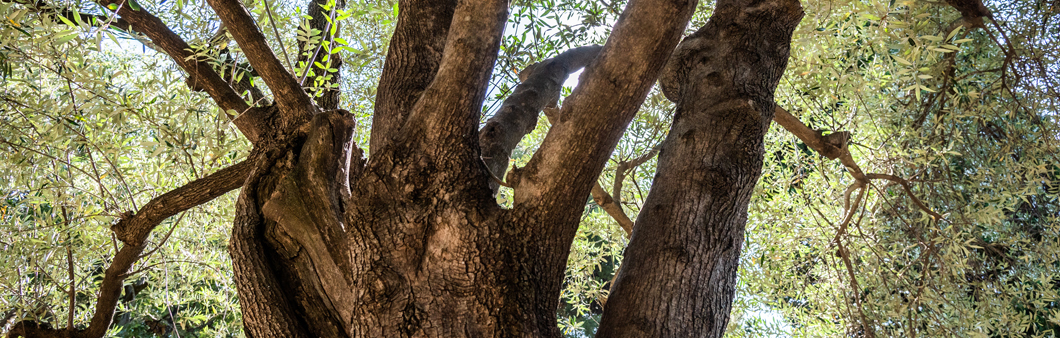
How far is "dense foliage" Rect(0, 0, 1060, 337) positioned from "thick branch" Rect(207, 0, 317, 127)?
27cm

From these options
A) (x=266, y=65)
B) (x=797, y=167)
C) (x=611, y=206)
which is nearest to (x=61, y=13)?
(x=266, y=65)

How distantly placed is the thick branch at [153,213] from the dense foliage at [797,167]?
0.50 feet

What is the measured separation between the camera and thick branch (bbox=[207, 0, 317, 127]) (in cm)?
238

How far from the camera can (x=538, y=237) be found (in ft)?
5.90

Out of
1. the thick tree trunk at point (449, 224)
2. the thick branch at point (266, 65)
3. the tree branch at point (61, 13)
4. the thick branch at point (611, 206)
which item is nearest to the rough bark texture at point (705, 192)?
the thick tree trunk at point (449, 224)

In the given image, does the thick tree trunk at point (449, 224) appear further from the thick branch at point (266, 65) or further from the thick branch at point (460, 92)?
the thick branch at point (266, 65)

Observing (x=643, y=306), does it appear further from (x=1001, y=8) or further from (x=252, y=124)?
(x=1001, y=8)

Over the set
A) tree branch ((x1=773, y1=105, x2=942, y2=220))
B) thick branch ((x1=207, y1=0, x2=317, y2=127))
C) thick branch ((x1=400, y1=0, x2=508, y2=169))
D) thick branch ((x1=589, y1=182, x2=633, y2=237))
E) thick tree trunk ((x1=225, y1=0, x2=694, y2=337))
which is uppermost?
tree branch ((x1=773, y1=105, x2=942, y2=220))

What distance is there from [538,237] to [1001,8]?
362cm

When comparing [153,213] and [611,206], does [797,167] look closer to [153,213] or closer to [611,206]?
[611,206]

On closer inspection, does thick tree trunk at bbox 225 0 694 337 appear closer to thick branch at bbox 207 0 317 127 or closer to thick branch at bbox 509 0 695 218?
thick branch at bbox 509 0 695 218

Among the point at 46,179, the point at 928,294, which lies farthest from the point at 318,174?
the point at 928,294

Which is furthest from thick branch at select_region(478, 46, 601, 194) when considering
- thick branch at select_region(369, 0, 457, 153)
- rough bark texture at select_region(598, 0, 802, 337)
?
rough bark texture at select_region(598, 0, 802, 337)

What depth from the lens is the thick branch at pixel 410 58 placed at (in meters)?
2.42
